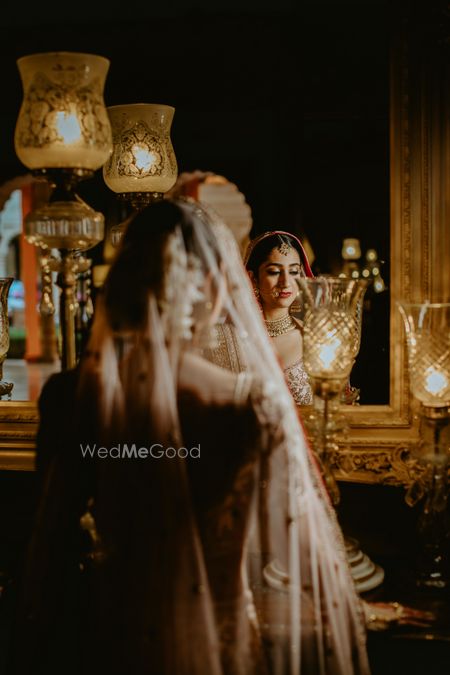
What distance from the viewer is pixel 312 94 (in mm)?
1941

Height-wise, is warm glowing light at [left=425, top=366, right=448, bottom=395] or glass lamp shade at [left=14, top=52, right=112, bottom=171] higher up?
glass lamp shade at [left=14, top=52, right=112, bottom=171]

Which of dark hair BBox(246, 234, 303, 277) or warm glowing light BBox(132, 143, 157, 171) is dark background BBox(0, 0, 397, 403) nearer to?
dark hair BBox(246, 234, 303, 277)

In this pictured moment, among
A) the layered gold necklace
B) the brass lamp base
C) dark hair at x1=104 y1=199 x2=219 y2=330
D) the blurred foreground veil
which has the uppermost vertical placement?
the brass lamp base

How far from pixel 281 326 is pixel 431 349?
0.55 metres

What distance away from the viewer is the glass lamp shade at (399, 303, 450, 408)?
5.24ft

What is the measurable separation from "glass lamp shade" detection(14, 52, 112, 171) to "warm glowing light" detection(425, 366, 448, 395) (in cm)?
91

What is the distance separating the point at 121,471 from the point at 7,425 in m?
0.91

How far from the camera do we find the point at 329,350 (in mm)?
1668

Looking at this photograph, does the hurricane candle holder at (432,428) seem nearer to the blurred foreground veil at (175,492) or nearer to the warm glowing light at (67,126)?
the blurred foreground veil at (175,492)

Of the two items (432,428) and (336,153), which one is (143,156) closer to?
(336,153)

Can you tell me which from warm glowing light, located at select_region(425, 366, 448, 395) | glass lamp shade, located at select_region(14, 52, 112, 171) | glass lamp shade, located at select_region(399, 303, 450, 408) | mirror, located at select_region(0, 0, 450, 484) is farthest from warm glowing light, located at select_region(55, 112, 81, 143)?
warm glowing light, located at select_region(425, 366, 448, 395)

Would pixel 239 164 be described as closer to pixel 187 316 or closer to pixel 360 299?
pixel 360 299

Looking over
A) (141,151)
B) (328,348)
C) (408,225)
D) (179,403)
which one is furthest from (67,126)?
(408,225)

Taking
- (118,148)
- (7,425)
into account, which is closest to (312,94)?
(118,148)
